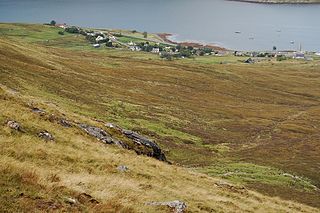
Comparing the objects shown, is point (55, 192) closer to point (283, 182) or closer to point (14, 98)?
point (14, 98)

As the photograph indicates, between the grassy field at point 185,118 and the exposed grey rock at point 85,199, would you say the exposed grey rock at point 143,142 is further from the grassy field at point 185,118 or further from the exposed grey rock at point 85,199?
the exposed grey rock at point 85,199

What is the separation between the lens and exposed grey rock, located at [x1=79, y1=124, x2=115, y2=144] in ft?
121

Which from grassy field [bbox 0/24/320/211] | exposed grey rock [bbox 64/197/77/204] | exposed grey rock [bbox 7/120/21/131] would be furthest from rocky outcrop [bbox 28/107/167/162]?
exposed grey rock [bbox 64/197/77/204]

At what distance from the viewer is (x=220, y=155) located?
65.7 meters

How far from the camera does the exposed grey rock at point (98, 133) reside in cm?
3688

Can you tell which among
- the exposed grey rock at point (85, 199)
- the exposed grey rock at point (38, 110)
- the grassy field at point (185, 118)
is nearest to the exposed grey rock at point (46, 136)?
the grassy field at point (185, 118)

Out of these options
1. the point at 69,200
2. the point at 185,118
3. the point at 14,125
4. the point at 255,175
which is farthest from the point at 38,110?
the point at 185,118

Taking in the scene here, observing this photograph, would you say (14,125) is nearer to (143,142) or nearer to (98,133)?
(98,133)

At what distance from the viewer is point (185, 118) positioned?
291 ft

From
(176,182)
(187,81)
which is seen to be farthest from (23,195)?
(187,81)

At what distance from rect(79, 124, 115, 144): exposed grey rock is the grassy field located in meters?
2.89

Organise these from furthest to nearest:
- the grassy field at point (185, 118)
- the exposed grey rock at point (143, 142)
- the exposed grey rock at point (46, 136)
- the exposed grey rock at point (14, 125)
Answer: the exposed grey rock at point (143, 142) < the grassy field at point (185, 118) < the exposed grey rock at point (46, 136) < the exposed grey rock at point (14, 125)

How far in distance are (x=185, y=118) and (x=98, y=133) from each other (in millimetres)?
52431

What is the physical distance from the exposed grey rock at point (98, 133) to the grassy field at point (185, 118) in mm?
2887
